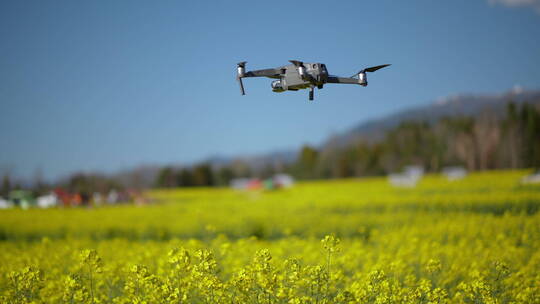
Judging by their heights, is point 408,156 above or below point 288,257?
below

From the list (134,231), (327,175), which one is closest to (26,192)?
(134,231)

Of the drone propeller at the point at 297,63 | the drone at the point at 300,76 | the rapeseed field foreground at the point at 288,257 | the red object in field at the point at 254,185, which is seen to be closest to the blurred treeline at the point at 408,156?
the red object in field at the point at 254,185

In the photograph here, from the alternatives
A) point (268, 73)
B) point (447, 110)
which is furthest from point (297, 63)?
point (447, 110)

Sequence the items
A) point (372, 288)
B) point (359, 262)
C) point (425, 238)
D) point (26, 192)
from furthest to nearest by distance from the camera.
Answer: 1. point (26, 192)
2. point (425, 238)
3. point (359, 262)
4. point (372, 288)

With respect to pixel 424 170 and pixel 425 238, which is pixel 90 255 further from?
pixel 424 170

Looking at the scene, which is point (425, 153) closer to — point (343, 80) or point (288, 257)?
point (288, 257)

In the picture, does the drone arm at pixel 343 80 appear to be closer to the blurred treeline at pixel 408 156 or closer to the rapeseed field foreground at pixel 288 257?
the rapeseed field foreground at pixel 288 257
